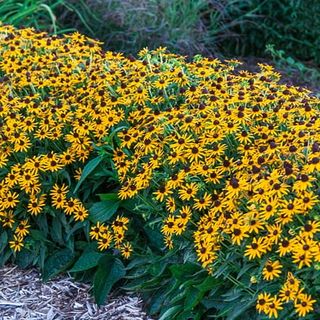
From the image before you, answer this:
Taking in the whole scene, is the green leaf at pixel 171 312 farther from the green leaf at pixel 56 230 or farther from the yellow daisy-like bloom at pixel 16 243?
the yellow daisy-like bloom at pixel 16 243

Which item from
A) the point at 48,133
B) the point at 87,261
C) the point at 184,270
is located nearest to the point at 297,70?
the point at 48,133

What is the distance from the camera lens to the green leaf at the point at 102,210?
3.64 metres

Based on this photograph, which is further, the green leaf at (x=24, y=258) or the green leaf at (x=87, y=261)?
the green leaf at (x=24, y=258)

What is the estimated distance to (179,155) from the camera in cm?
342

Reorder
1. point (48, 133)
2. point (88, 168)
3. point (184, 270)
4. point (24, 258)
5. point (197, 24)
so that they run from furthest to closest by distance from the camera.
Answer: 1. point (197, 24)
2. point (24, 258)
3. point (48, 133)
4. point (88, 168)
5. point (184, 270)

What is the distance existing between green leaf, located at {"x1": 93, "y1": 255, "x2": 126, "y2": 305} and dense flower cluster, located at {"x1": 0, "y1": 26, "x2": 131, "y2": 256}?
0.27 ft

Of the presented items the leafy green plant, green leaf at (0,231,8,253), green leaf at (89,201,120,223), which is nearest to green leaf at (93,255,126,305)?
green leaf at (89,201,120,223)

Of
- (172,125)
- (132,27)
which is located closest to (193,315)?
(172,125)

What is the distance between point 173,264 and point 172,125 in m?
0.59

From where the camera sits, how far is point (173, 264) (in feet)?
11.4

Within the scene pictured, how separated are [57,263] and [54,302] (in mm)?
193

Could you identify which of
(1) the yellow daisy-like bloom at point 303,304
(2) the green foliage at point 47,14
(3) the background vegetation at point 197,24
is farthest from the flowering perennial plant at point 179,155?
(3) the background vegetation at point 197,24

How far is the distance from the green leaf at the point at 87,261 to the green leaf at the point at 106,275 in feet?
0.13

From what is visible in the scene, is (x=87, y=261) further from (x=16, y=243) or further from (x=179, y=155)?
(x=179, y=155)
